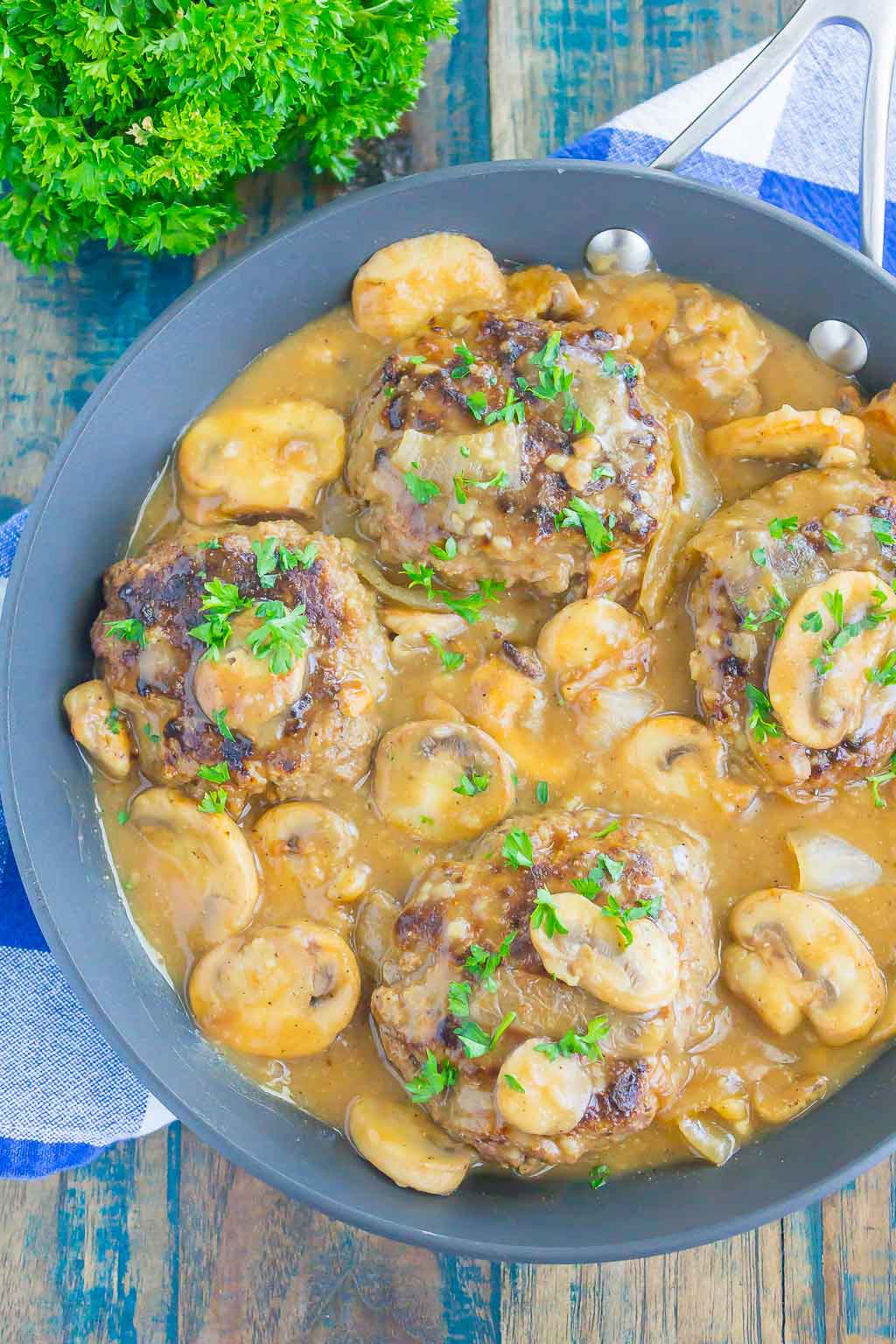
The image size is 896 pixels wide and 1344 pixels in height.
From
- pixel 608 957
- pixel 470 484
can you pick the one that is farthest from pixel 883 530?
pixel 608 957

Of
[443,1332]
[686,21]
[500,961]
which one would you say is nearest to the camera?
[500,961]

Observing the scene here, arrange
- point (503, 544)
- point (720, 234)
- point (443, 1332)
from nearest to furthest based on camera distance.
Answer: point (503, 544)
point (720, 234)
point (443, 1332)

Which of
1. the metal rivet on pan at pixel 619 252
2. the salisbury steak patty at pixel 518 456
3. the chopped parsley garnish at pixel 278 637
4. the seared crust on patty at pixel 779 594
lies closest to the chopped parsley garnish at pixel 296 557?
the chopped parsley garnish at pixel 278 637

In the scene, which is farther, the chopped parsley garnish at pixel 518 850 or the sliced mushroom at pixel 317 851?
the sliced mushroom at pixel 317 851

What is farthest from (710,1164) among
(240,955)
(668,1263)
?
(240,955)

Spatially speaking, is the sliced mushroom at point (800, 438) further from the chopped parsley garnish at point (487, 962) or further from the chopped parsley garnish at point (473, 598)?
the chopped parsley garnish at point (487, 962)

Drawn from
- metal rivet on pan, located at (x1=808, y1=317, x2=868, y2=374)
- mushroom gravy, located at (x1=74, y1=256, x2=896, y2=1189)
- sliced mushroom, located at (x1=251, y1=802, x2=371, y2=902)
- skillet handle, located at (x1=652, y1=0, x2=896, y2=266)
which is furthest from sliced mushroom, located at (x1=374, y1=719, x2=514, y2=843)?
skillet handle, located at (x1=652, y1=0, x2=896, y2=266)

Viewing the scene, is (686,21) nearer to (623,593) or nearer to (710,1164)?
(623,593)
